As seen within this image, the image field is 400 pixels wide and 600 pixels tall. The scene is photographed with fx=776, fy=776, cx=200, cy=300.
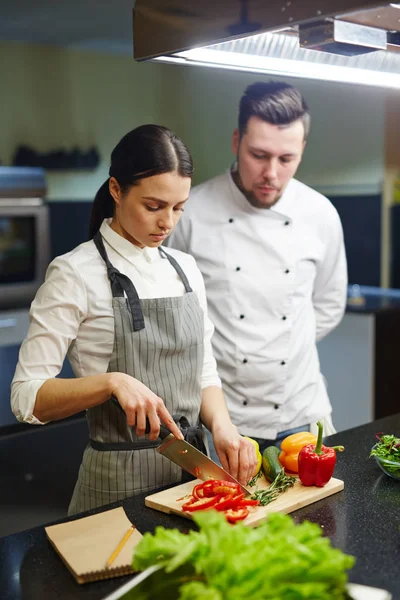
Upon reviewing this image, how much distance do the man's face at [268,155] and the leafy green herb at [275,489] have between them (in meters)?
0.86

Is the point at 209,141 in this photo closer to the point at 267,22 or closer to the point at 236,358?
the point at 236,358

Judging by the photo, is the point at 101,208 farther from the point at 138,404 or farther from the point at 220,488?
the point at 220,488

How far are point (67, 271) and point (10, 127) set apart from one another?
285 centimetres

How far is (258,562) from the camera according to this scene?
886 mm

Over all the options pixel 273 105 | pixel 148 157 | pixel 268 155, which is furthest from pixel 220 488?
pixel 273 105

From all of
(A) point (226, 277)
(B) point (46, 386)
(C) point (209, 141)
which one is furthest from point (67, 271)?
(C) point (209, 141)

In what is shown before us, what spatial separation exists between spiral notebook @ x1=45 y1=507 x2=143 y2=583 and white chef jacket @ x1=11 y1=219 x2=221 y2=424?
0.25m

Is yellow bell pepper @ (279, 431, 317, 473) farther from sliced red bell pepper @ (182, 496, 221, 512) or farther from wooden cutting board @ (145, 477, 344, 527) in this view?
sliced red bell pepper @ (182, 496, 221, 512)

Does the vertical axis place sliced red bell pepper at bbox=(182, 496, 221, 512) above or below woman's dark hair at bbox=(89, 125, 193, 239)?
below

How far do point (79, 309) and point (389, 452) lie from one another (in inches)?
27.8

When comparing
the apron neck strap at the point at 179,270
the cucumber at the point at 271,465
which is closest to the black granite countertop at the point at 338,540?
the cucumber at the point at 271,465

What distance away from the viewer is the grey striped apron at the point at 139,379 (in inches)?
63.0

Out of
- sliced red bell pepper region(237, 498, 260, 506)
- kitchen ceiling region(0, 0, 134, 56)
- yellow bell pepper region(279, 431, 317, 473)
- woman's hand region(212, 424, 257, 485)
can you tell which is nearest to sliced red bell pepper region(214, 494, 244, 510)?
sliced red bell pepper region(237, 498, 260, 506)

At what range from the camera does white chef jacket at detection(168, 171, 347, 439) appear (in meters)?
2.19
